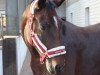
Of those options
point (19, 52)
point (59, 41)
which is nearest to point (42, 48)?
point (59, 41)

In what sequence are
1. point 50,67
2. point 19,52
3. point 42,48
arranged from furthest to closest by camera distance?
point 19,52 → point 42,48 → point 50,67

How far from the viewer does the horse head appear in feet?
14.9

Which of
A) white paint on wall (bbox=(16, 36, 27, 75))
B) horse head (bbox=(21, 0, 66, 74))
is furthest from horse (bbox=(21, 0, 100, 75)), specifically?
white paint on wall (bbox=(16, 36, 27, 75))

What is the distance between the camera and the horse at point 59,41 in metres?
4.56

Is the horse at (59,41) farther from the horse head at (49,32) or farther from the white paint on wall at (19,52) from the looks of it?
the white paint on wall at (19,52)

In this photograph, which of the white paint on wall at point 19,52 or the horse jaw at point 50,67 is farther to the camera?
the white paint on wall at point 19,52

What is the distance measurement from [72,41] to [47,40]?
0.50 metres

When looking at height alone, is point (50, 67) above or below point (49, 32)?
below

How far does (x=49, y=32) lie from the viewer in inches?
179

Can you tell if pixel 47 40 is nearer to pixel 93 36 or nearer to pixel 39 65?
pixel 39 65

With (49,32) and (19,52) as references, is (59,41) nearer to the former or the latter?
(49,32)

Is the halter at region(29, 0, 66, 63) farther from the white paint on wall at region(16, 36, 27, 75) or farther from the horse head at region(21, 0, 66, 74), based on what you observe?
the white paint on wall at region(16, 36, 27, 75)

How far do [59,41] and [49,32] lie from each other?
168 millimetres

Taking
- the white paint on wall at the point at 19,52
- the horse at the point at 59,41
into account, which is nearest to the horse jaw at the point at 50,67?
the horse at the point at 59,41
